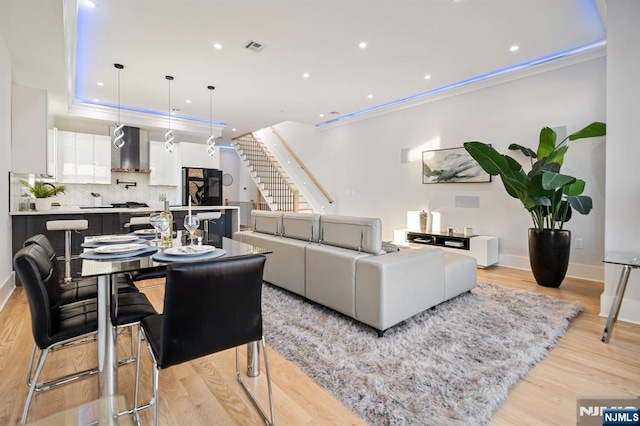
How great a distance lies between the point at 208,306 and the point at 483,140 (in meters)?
5.13

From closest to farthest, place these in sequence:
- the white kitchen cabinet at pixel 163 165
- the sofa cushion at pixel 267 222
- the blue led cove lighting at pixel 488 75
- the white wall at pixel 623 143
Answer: the white wall at pixel 623 143, the sofa cushion at pixel 267 222, the blue led cove lighting at pixel 488 75, the white kitchen cabinet at pixel 163 165

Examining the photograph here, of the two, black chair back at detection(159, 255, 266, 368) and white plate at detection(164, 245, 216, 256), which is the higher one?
white plate at detection(164, 245, 216, 256)

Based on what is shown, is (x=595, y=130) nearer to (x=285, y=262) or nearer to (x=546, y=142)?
(x=546, y=142)

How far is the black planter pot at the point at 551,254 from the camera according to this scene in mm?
3637

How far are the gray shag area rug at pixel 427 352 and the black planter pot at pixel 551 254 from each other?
546mm

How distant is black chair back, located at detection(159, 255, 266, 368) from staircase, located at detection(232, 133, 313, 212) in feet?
20.7

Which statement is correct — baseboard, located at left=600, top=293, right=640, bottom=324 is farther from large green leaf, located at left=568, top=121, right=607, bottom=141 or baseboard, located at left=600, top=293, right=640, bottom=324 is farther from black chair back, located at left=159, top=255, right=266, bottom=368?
black chair back, located at left=159, top=255, right=266, bottom=368

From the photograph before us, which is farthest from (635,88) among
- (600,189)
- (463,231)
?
(463,231)

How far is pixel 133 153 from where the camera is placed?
6609 mm

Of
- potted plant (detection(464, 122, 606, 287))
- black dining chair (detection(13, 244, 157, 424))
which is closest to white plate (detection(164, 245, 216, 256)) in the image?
black dining chair (detection(13, 244, 157, 424))

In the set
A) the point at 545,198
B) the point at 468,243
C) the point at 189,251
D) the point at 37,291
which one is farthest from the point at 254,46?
the point at 468,243

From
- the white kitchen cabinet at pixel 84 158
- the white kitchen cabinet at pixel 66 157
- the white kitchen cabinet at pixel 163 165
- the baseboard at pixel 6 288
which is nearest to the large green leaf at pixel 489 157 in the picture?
the baseboard at pixel 6 288

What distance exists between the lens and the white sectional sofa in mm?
2418

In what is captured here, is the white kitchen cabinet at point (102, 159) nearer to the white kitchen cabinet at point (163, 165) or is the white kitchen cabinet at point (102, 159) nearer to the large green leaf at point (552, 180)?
the white kitchen cabinet at point (163, 165)
